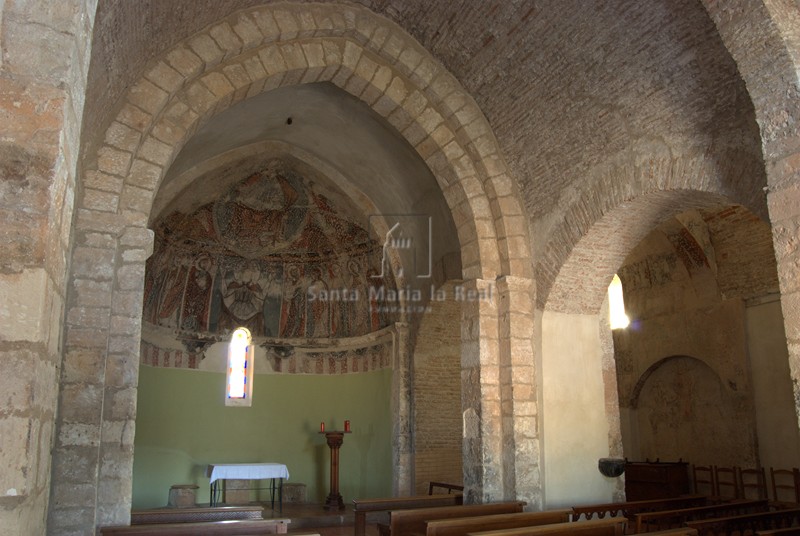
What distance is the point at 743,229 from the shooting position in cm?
999

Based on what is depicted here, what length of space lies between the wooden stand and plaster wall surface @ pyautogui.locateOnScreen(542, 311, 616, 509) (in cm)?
453

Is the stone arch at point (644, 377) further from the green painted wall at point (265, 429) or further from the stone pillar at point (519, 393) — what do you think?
the stone pillar at point (519, 393)

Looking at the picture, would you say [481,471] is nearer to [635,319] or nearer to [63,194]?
[63,194]

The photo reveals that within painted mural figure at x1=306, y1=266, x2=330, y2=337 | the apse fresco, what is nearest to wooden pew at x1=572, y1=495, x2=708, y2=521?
the apse fresco

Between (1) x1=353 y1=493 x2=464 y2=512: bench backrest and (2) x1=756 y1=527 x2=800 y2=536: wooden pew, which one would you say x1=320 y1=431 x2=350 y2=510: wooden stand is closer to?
(1) x1=353 y1=493 x2=464 y2=512: bench backrest

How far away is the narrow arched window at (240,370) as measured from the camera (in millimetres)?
11727


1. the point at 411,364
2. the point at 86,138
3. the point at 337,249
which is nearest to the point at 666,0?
the point at 86,138

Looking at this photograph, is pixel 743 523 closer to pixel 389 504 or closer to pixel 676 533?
pixel 676 533

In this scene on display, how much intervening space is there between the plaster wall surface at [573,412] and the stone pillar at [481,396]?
54 centimetres

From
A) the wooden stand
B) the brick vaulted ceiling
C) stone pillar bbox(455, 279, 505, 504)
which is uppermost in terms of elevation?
the brick vaulted ceiling

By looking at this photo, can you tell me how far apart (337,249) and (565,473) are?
599 centimetres

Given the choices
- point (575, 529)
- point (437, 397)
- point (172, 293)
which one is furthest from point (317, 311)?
point (575, 529)

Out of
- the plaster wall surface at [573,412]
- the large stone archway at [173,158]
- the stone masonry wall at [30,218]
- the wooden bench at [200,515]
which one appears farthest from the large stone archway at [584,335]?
the stone masonry wall at [30,218]

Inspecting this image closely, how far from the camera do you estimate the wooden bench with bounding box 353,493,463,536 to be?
6930 mm
